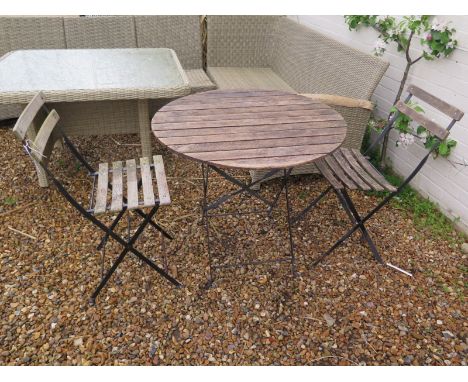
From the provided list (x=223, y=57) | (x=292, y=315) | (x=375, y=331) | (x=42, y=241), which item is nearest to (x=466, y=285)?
(x=375, y=331)

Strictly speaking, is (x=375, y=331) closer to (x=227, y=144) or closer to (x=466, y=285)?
(x=466, y=285)

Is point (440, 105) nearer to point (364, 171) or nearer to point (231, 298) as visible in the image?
point (364, 171)

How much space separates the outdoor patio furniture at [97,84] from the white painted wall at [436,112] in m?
2.02

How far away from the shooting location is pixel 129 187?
2.26m

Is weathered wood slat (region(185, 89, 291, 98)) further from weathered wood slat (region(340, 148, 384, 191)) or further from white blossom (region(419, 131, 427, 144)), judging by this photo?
white blossom (region(419, 131, 427, 144))

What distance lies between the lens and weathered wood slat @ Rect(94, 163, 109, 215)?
204 cm

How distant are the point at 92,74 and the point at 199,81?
133 cm

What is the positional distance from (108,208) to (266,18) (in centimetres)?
379

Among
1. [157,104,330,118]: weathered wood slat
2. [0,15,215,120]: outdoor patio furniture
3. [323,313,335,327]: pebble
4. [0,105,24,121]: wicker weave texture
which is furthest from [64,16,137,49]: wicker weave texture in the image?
[323,313,335,327]: pebble

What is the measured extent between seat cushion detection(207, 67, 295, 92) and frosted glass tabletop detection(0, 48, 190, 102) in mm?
703

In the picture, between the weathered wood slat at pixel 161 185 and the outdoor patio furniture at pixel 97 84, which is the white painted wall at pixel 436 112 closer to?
the outdoor patio furniture at pixel 97 84

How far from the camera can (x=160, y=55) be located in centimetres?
389

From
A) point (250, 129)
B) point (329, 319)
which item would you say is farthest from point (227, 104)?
point (329, 319)

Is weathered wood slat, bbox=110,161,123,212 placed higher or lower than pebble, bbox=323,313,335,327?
higher
